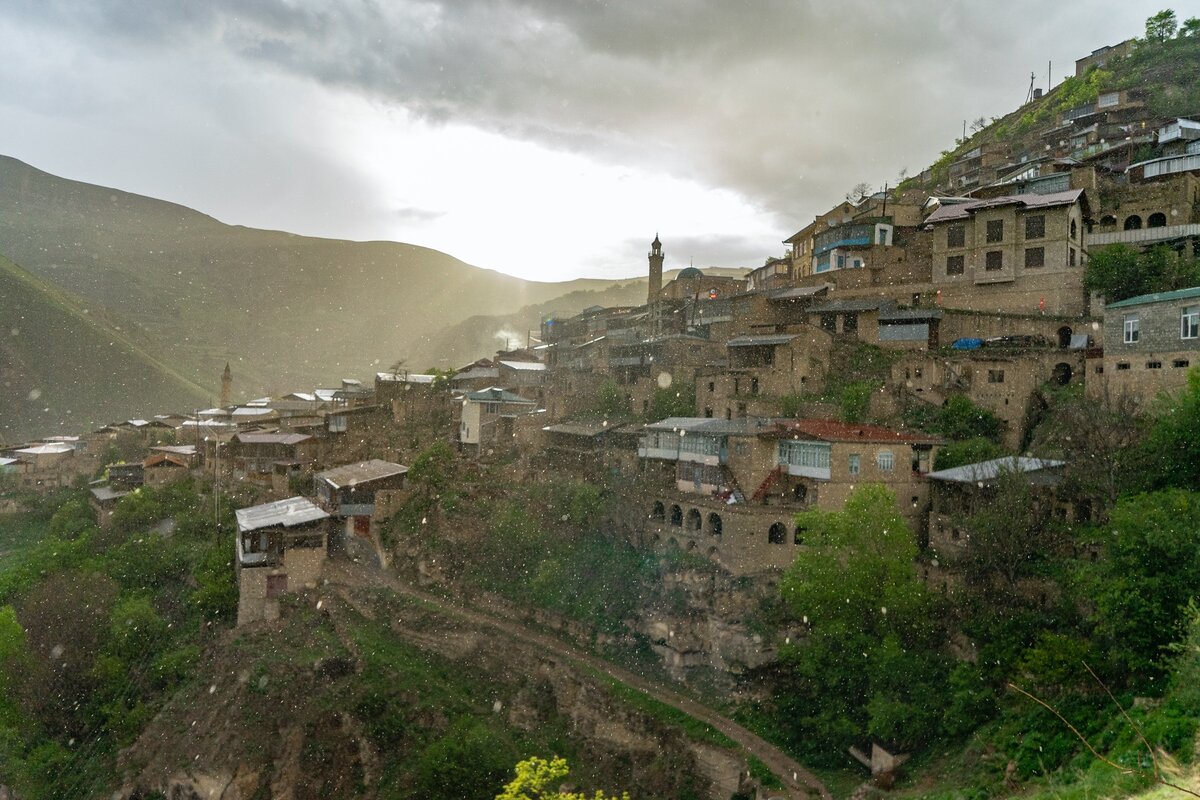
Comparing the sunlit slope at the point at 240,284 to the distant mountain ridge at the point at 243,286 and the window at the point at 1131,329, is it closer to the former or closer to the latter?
the distant mountain ridge at the point at 243,286

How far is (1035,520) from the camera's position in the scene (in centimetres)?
2203

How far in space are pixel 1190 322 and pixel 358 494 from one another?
112ft

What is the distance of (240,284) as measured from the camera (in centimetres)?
14825

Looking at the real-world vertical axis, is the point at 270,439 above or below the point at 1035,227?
below

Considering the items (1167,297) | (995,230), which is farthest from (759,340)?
(1167,297)

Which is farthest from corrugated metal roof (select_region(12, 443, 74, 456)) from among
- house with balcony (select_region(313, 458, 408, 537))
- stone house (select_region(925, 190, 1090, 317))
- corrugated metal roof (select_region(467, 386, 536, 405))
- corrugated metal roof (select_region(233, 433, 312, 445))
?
stone house (select_region(925, 190, 1090, 317))

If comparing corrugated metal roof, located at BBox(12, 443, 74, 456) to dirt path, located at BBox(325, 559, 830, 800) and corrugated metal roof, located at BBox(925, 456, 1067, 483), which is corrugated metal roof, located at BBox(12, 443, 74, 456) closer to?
dirt path, located at BBox(325, 559, 830, 800)

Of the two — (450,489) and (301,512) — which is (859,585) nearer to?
(450,489)

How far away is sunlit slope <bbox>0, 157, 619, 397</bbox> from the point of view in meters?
126

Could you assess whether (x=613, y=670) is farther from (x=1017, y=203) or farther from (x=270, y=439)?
(x=1017, y=203)

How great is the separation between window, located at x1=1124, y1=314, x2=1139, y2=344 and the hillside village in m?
0.07

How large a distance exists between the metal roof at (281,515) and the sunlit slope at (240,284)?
77.3 meters

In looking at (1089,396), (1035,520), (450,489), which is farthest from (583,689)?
(1089,396)

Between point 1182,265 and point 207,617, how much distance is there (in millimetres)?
44697
